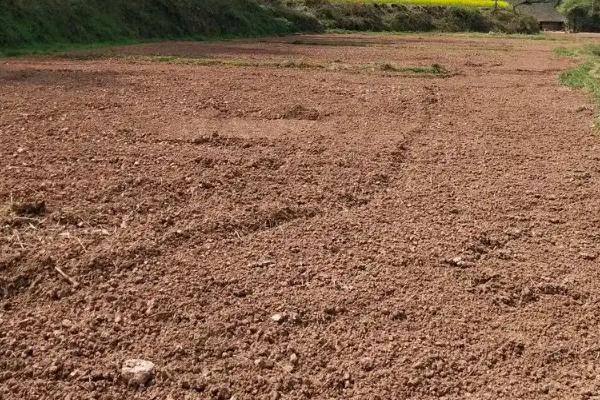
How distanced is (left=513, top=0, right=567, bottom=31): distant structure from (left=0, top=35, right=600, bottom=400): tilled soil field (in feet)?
196

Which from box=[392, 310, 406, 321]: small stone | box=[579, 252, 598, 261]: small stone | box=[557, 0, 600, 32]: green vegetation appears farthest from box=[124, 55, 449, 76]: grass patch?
box=[557, 0, 600, 32]: green vegetation

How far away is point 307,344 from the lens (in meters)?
Answer: 2.71

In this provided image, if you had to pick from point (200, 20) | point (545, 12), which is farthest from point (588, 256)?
point (545, 12)

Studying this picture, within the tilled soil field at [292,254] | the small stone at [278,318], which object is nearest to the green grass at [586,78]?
the tilled soil field at [292,254]

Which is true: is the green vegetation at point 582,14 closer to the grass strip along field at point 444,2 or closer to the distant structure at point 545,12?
the distant structure at point 545,12

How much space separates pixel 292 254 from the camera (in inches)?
139

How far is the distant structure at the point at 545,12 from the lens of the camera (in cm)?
6066

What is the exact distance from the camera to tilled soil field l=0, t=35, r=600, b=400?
2.55 meters

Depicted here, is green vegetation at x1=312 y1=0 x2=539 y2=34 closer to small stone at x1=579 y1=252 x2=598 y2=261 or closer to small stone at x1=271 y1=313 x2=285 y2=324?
small stone at x1=579 y1=252 x2=598 y2=261

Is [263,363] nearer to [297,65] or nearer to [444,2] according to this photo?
[297,65]

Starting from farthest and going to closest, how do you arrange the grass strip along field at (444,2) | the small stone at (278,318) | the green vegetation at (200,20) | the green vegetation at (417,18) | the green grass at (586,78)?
the grass strip along field at (444,2), the green vegetation at (417,18), the green vegetation at (200,20), the green grass at (586,78), the small stone at (278,318)

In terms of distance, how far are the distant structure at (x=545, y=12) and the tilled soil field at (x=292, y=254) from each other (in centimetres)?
5971

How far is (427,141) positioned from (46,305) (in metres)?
4.26

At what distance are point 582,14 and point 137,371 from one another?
6089 centimetres
